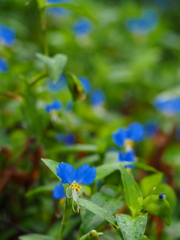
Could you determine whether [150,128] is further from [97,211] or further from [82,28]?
[97,211]

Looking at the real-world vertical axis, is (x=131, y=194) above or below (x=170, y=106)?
above

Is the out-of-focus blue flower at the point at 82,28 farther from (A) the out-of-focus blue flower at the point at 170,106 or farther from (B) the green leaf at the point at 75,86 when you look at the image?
(B) the green leaf at the point at 75,86

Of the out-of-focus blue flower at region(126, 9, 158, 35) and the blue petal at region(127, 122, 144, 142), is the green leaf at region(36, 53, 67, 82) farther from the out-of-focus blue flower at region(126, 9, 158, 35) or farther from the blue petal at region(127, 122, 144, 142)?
the out-of-focus blue flower at region(126, 9, 158, 35)

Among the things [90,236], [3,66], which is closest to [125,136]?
[90,236]

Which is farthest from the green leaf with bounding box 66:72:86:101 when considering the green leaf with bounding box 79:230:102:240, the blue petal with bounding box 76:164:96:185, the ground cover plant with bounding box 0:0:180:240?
the green leaf with bounding box 79:230:102:240

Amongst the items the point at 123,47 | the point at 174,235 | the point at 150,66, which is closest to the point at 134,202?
the point at 174,235

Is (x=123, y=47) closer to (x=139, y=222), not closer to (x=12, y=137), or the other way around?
(x=12, y=137)

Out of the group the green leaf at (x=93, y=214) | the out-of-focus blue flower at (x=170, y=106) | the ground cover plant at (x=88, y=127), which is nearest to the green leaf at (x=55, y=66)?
the ground cover plant at (x=88, y=127)
